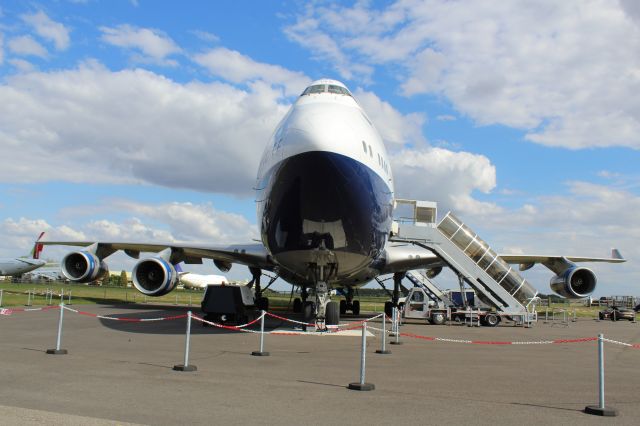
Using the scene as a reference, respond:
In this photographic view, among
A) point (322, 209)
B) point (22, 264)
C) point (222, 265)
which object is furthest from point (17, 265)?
point (322, 209)

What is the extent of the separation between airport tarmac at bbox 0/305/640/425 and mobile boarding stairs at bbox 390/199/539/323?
6195 millimetres

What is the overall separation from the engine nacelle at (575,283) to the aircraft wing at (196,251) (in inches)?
484

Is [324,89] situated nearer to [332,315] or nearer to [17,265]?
[332,315]

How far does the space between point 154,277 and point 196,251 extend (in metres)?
2.62

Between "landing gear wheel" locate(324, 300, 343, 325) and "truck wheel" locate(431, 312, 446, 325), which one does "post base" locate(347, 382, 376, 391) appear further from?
"truck wheel" locate(431, 312, 446, 325)

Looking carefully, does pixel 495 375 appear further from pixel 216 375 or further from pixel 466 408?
pixel 216 375

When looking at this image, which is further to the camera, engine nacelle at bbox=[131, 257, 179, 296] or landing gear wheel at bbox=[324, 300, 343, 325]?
engine nacelle at bbox=[131, 257, 179, 296]

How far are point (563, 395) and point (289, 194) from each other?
6426 mm

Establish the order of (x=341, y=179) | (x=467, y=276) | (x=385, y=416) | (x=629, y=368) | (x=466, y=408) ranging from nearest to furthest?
1. (x=385, y=416)
2. (x=466, y=408)
3. (x=629, y=368)
4. (x=341, y=179)
5. (x=467, y=276)

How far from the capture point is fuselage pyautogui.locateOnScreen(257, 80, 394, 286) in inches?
446

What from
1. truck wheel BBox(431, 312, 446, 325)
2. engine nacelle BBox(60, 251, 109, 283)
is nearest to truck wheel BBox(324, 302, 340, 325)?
truck wheel BBox(431, 312, 446, 325)

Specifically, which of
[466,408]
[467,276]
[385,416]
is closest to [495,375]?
[466,408]

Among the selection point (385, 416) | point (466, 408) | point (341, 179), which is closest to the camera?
point (385, 416)

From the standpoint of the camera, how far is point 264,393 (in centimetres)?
678
